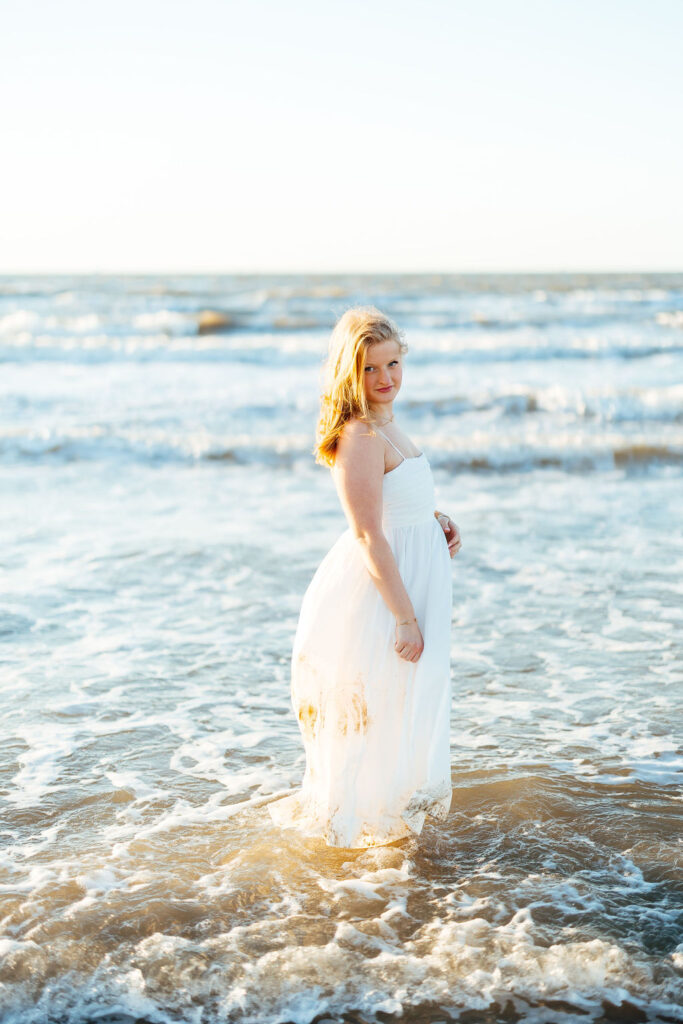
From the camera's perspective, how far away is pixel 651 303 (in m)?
36.3

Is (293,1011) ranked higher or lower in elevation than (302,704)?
lower

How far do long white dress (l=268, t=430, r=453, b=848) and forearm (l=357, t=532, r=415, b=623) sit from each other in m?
0.08

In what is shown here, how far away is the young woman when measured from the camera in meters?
3.42

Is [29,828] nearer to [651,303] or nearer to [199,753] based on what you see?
[199,753]

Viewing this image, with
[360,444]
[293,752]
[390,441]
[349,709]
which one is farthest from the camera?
[293,752]

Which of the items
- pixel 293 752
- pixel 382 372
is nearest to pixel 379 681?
pixel 382 372

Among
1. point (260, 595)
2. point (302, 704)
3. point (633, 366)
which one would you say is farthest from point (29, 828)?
point (633, 366)

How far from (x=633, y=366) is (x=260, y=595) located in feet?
56.4

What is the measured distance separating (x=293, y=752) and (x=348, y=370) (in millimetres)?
2149

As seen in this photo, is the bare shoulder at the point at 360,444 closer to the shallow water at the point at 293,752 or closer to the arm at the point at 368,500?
the arm at the point at 368,500

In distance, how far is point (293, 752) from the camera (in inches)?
187

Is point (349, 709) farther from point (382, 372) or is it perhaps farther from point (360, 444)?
point (382, 372)

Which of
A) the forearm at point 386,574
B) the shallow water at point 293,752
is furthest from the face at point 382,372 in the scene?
the shallow water at point 293,752

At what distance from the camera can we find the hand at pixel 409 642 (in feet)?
11.4
